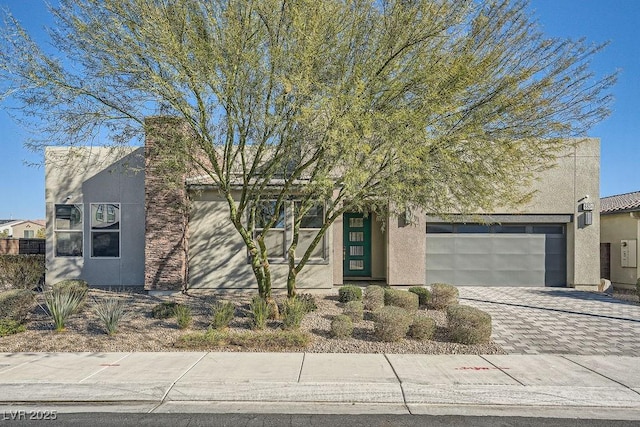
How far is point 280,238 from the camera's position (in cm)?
1267

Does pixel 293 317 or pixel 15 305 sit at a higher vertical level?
pixel 15 305

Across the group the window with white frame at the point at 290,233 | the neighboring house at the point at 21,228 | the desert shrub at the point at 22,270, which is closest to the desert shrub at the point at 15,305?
the desert shrub at the point at 22,270

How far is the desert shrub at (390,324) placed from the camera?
7.76 metres

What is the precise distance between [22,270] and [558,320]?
15.8 metres

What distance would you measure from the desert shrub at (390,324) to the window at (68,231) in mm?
10765

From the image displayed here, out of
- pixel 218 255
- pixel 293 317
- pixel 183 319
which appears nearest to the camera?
pixel 293 317

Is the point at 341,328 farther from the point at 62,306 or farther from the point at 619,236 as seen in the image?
the point at 619,236

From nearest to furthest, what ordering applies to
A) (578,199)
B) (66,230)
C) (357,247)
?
(66,230) < (578,199) < (357,247)

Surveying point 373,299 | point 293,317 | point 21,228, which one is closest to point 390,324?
point 293,317

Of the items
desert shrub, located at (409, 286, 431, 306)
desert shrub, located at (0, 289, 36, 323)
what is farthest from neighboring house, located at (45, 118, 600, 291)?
desert shrub, located at (0, 289, 36, 323)

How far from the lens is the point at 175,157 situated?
26.7ft

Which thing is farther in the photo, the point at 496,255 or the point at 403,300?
the point at 496,255

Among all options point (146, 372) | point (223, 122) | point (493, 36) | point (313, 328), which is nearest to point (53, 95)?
point (223, 122)

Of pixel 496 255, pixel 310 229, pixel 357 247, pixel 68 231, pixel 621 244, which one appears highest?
pixel 310 229
